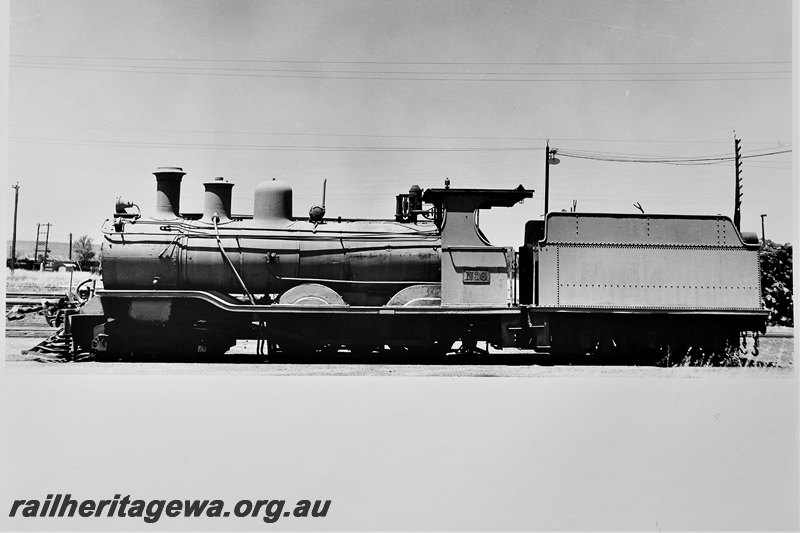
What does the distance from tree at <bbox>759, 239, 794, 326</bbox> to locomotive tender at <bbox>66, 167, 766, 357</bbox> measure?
4.03m

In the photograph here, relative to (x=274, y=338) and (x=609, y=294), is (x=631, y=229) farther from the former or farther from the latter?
(x=274, y=338)

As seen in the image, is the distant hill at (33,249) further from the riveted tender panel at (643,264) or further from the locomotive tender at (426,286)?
the riveted tender panel at (643,264)

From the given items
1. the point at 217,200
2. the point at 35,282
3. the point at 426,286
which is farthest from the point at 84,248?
the point at 426,286

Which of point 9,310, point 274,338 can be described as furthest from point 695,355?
point 9,310

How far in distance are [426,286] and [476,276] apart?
2.60 ft

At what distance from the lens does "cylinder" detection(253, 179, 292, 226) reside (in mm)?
11172

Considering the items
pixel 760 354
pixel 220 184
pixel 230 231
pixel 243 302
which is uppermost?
pixel 220 184

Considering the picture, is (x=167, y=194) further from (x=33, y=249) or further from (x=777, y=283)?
(x=33, y=249)

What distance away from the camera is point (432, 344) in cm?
1073

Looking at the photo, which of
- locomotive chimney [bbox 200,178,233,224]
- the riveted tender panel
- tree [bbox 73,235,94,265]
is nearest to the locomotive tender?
the riveted tender panel

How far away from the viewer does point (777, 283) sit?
14.7 m

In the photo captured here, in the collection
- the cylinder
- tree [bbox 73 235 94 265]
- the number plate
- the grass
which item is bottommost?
the grass

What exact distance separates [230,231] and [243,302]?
1.16m

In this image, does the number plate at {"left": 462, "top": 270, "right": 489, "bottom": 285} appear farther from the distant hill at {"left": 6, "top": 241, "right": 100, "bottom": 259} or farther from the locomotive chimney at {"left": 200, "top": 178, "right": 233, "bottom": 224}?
the distant hill at {"left": 6, "top": 241, "right": 100, "bottom": 259}
